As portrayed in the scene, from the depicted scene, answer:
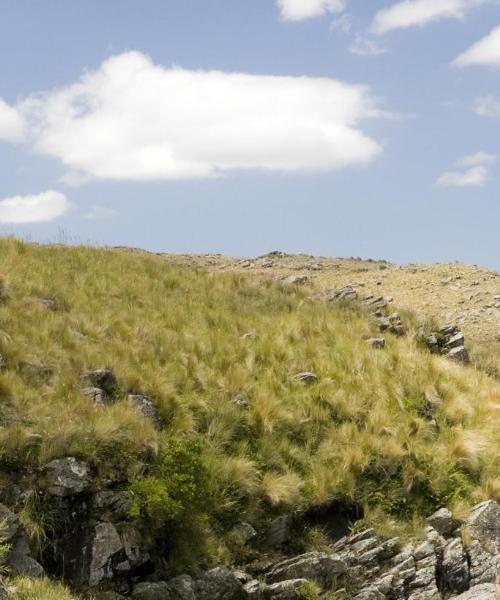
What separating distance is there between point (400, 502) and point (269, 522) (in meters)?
2.70

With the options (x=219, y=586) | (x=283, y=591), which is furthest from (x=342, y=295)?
(x=219, y=586)

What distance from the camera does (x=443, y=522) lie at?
39.1 feet

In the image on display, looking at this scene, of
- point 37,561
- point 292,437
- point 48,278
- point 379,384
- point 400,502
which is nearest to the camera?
point 37,561

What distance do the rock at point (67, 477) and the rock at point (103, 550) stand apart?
24.7 inches

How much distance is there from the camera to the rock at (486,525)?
38.7 feet

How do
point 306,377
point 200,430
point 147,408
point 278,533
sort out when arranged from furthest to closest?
point 306,377 → point 200,430 → point 147,408 → point 278,533

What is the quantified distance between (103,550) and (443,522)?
6.09 m

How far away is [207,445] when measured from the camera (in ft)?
38.5

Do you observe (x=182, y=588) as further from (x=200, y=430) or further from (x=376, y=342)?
(x=376, y=342)

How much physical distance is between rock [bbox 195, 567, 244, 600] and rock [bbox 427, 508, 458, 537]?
3.98 metres

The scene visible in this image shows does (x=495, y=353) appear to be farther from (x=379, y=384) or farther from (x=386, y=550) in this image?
(x=386, y=550)

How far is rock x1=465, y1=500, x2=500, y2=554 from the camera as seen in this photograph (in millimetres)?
11781

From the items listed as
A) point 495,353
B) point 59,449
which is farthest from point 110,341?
point 495,353

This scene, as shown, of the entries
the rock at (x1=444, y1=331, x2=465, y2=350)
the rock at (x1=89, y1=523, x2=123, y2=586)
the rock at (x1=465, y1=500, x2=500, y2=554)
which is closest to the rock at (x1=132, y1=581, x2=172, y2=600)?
the rock at (x1=89, y1=523, x2=123, y2=586)
